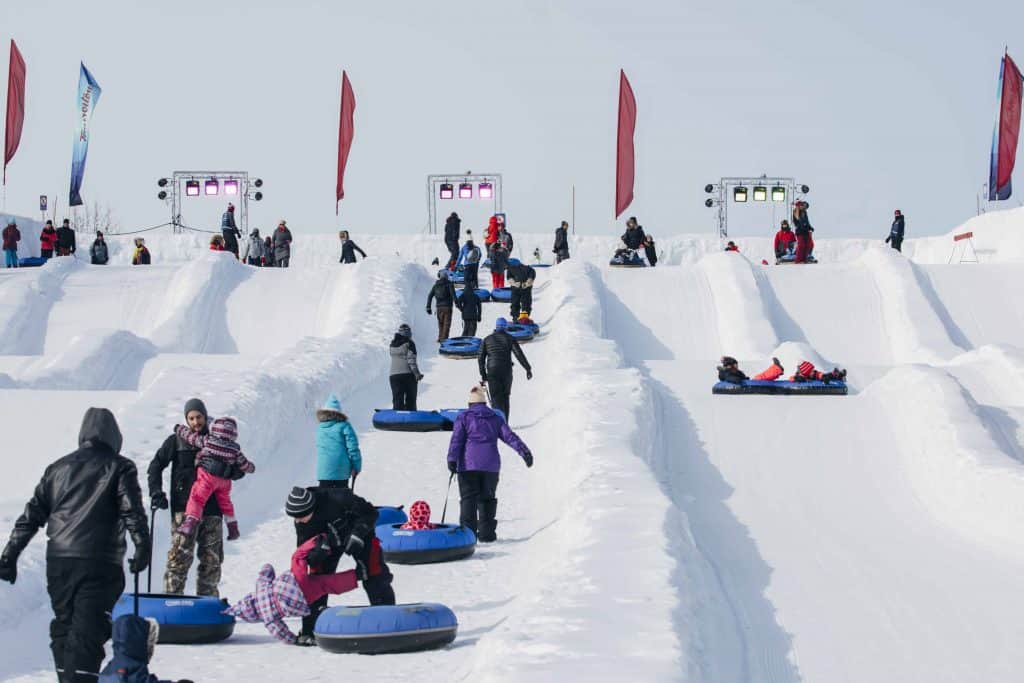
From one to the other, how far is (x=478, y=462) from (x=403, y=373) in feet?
19.8

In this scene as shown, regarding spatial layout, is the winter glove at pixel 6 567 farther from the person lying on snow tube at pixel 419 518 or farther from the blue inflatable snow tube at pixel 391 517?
the blue inflatable snow tube at pixel 391 517

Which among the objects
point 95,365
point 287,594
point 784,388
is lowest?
point 287,594

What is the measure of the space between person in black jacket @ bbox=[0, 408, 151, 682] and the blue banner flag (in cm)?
2945

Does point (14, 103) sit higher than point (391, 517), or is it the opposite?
point (14, 103)

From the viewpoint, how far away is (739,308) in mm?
28922

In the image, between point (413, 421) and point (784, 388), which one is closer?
point (413, 421)

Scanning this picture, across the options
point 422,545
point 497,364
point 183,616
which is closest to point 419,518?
point 422,545

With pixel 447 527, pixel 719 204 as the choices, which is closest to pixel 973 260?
pixel 719 204

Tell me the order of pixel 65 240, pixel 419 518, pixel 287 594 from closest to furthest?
pixel 287 594
pixel 419 518
pixel 65 240

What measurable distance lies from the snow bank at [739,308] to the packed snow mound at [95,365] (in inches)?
426

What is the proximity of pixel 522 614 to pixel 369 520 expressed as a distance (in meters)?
1.13

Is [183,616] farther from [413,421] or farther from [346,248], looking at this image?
[346,248]

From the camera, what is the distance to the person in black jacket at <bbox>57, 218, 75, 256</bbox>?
121 feet

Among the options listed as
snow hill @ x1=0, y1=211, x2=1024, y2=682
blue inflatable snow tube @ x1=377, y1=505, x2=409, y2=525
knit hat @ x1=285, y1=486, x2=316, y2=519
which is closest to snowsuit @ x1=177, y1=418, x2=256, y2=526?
knit hat @ x1=285, y1=486, x2=316, y2=519
